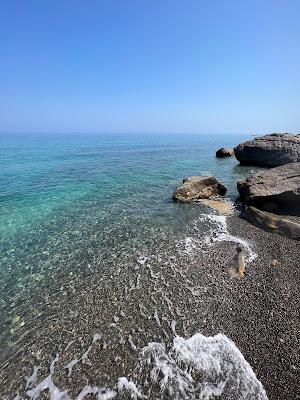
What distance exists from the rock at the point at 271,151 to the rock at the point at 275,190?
16.2 metres

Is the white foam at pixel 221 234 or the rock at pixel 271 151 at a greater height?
the rock at pixel 271 151

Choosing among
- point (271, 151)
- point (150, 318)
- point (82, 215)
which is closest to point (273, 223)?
point (150, 318)

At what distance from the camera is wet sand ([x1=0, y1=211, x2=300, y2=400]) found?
7.75m

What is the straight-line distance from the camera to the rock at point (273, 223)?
49.7 feet

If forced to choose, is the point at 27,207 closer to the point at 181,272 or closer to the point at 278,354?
the point at 181,272

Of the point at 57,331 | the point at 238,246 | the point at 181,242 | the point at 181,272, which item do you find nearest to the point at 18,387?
the point at 57,331

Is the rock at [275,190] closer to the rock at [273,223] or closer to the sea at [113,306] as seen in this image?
the rock at [273,223]

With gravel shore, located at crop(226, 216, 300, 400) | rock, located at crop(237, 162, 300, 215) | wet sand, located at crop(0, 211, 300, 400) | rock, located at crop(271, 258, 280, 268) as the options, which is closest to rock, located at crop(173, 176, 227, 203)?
rock, located at crop(237, 162, 300, 215)

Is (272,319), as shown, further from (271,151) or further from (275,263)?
(271,151)

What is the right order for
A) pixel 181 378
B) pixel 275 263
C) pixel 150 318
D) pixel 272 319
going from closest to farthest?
pixel 181 378 < pixel 272 319 < pixel 150 318 < pixel 275 263

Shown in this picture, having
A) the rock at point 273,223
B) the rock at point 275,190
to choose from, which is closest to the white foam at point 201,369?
the rock at point 273,223

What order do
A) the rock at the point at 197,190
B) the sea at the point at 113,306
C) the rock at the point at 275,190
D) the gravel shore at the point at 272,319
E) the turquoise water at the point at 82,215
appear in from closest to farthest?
the gravel shore at the point at 272,319
the sea at the point at 113,306
the turquoise water at the point at 82,215
the rock at the point at 275,190
the rock at the point at 197,190

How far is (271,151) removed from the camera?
124 feet

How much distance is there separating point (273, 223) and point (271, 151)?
25.5 metres
